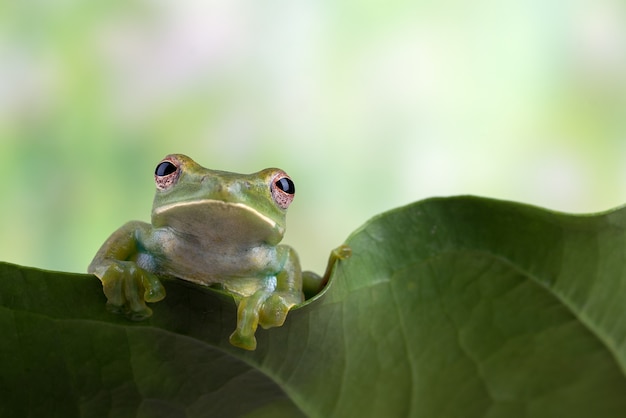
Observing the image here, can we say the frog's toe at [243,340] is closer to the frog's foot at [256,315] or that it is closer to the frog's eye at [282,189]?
the frog's foot at [256,315]

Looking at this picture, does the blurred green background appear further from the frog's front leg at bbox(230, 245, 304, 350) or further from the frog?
the frog's front leg at bbox(230, 245, 304, 350)

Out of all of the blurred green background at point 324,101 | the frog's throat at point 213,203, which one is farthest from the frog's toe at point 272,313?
the blurred green background at point 324,101

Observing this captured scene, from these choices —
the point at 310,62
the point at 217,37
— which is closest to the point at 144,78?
the point at 217,37

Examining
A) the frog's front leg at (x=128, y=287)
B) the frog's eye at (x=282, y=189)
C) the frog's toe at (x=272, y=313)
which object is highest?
the frog's eye at (x=282, y=189)

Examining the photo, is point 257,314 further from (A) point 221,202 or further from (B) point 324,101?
(B) point 324,101

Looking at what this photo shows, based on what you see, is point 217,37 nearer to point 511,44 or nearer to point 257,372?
point 511,44
